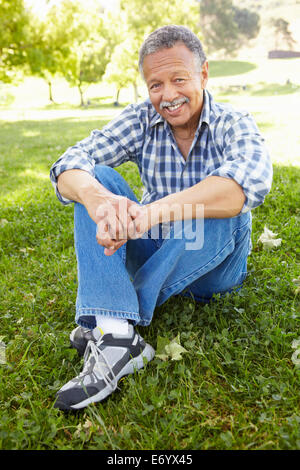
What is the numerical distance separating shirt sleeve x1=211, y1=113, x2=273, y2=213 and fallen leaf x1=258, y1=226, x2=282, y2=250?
114 cm

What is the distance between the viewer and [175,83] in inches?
89.8

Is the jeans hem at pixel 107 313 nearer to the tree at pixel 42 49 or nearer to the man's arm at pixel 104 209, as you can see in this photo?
the man's arm at pixel 104 209

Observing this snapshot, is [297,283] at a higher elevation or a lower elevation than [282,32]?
lower

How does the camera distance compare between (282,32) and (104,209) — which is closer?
(104,209)

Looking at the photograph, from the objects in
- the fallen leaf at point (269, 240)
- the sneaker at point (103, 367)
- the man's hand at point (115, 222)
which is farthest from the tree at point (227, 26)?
the sneaker at point (103, 367)

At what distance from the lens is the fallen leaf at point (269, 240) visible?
3102 millimetres

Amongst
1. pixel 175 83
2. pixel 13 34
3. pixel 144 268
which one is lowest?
pixel 144 268

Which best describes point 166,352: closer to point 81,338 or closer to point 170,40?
point 81,338

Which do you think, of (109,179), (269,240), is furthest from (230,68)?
(109,179)

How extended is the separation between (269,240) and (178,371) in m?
1.55

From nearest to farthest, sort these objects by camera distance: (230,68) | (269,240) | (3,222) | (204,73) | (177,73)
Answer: (177,73), (204,73), (269,240), (3,222), (230,68)

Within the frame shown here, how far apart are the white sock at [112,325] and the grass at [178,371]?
0.22 metres

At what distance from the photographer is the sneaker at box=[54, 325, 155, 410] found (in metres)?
1.80

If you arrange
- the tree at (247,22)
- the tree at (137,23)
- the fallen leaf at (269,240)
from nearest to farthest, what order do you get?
the fallen leaf at (269,240) → the tree at (137,23) → the tree at (247,22)
